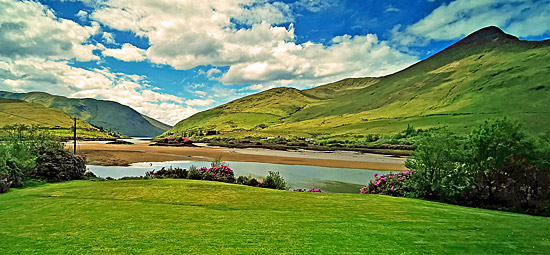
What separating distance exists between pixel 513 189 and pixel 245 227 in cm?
1741

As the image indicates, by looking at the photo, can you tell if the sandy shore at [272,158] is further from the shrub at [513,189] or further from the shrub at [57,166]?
the shrub at [513,189]

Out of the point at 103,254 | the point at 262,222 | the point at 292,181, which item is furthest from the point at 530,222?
the point at 292,181

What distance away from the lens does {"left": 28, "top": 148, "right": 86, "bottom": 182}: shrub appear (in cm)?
2341

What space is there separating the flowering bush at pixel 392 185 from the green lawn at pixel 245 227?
6.65m

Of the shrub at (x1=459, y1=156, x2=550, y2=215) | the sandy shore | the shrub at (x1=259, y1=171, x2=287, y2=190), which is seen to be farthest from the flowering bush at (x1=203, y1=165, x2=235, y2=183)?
the sandy shore

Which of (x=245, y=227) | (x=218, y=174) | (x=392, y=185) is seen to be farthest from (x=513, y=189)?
(x=218, y=174)

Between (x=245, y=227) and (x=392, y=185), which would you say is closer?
(x=245, y=227)

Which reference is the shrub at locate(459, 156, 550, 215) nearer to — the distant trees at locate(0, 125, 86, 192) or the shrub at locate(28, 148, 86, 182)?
the distant trees at locate(0, 125, 86, 192)

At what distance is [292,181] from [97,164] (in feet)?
134

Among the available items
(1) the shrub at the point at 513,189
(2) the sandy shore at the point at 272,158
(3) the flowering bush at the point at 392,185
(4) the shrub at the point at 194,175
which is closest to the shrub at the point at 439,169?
(1) the shrub at the point at 513,189

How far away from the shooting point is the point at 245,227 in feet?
35.6

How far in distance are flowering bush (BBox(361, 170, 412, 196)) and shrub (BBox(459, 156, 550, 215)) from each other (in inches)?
180

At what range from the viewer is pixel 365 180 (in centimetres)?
3953

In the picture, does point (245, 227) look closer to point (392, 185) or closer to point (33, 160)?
point (392, 185)
